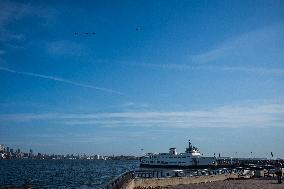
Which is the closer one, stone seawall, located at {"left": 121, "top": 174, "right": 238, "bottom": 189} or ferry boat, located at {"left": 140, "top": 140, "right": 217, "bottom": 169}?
stone seawall, located at {"left": 121, "top": 174, "right": 238, "bottom": 189}

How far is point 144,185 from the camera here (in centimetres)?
3030

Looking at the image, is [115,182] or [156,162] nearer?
[115,182]

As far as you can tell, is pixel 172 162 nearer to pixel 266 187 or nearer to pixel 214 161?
pixel 214 161

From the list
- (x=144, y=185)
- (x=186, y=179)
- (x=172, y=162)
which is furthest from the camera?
(x=172, y=162)

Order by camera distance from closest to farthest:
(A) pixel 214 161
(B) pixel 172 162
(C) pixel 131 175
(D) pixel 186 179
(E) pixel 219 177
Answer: (C) pixel 131 175, (D) pixel 186 179, (E) pixel 219 177, (A) pixel 214 161, (B) pixel 172 162

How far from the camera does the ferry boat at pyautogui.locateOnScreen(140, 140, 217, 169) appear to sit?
105 m

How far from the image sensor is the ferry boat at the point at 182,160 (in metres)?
105

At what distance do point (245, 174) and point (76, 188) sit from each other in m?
27.7

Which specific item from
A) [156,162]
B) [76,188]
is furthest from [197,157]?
[76,188]

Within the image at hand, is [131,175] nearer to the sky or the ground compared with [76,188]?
nearer to the sky

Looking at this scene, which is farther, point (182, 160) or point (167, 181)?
point (182, 160)

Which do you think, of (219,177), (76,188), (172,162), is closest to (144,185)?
(219,177)

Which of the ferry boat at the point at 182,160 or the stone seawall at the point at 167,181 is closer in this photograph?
the stone seawall at the point at 167,181

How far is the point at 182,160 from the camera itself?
111875 millimetres
